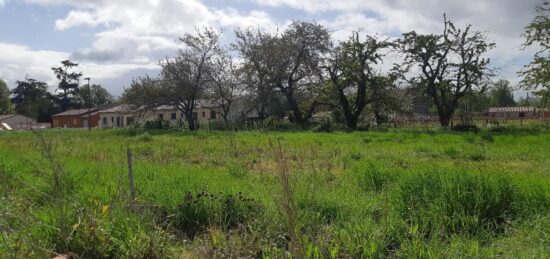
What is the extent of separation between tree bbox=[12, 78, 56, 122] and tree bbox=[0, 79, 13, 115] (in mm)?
2458

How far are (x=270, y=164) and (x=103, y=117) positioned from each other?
8307 cm

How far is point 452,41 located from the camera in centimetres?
3888

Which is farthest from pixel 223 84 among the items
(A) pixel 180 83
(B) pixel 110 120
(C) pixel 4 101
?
(C) pixel 4 101

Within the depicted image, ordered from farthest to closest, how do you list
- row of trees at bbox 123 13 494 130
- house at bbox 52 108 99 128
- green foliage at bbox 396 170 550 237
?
1. house at bbox 52 108 99 128
2. row of trees at bbox 123 13 494 130
3. green foliage at bbox 396 170 550 237

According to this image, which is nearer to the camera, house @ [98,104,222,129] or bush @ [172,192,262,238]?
bush @ [172,192,262,238]

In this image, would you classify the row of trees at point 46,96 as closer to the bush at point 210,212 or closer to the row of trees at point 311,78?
the row of trees at point 311,78

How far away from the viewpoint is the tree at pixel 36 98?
336 feet

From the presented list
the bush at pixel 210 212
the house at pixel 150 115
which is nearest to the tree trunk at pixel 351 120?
the house at pixel 150 115

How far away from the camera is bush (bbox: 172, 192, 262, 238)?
224 inches

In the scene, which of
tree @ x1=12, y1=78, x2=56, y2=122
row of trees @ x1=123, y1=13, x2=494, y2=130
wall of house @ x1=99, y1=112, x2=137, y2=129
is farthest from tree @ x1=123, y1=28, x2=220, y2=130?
tree @ x1=12, y1=78, x2=56, y2=122

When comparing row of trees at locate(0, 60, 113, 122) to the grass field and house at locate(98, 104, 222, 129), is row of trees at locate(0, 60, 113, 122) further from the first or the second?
the grass field

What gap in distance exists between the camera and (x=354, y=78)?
136ft

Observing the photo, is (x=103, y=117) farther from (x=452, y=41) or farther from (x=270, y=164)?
(x=270, y=164)

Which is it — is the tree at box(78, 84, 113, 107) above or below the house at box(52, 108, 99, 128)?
above
